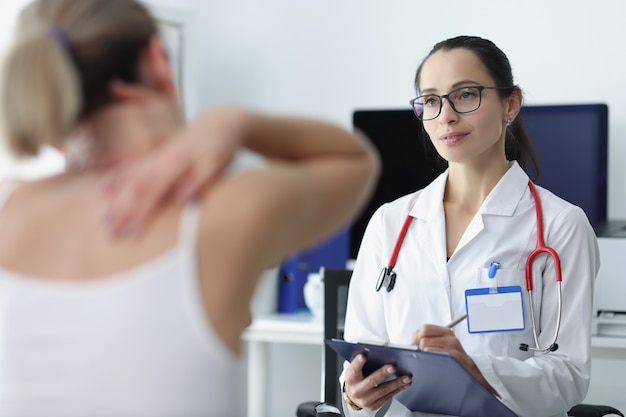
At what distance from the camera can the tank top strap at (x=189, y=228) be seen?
2.97ft

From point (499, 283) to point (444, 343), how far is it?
260 millimetres

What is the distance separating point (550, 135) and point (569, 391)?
1628 millimetres

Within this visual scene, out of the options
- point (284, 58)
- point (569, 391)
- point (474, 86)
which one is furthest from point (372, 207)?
point (569, 391)

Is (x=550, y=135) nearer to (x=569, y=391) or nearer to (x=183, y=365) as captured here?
(x=569, y=391)

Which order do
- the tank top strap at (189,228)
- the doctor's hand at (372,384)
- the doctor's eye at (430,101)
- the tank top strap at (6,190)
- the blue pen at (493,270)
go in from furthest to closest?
the doctor's eye at (430,101) → the blue pen at (493,270) → the doctor's hand at (372,384) → the tank top strap at (6,190) → the tank top strap at (189,228)

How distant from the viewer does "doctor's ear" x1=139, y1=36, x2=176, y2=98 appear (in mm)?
995

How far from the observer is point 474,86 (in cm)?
209

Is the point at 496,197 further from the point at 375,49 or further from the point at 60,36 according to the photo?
the point at 375,49

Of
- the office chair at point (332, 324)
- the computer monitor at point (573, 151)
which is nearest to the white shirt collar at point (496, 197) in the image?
the office chair at point (332, 324)

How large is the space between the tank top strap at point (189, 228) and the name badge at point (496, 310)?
1142mm

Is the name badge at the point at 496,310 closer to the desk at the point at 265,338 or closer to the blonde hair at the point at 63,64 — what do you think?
the blonde hair at the point at 63,64

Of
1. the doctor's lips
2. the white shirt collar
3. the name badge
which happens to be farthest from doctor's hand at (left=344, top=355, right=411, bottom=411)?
the doctor's lips

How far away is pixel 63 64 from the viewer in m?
0.94

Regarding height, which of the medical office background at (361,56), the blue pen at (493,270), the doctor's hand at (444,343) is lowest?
the doctor's hand at (444,343)
